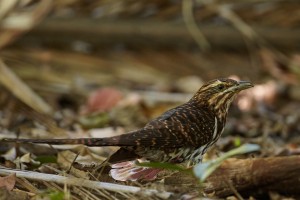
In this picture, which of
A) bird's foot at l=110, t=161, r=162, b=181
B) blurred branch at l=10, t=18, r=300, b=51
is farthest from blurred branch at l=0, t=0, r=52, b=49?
bird's foot at l=110, t=161, r=162, b=181

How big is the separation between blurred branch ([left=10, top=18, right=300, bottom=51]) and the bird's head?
4.87 metres

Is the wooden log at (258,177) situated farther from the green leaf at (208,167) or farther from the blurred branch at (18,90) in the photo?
the blurred branch at (18,90)

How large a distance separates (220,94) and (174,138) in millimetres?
796

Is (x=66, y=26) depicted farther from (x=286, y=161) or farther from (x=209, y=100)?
(x=286, y=161)

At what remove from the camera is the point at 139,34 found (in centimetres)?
1050

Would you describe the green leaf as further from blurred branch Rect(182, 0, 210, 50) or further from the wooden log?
blurred branch Rect(182, 0, 210, 50)

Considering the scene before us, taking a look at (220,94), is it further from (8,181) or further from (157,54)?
(157,54)

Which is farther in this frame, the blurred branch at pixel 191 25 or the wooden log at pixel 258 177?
the blurred branch at pixel 191 25

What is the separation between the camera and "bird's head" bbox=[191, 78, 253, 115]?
5578 mm

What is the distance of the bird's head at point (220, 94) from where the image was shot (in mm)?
5578

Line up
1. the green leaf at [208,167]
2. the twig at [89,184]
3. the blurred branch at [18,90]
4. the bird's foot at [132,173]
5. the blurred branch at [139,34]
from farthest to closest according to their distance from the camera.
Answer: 1. the blurred branch at [139,34]
2. the blurred branch at [18,90]
3. the bird's foot at [132,173]
4. the twig at [89,184]
5. the green leaf at [208,167]

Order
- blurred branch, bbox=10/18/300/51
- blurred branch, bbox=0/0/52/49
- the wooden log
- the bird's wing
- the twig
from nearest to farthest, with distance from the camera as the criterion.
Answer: the twig < the wooden log < the bird's wing < blurred branch, bbox=0/0/52/49 < blurred branch, bbox=10/18/300/51

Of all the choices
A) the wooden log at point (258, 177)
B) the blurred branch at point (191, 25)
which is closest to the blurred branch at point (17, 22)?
the blurred branch at point (191, 25)

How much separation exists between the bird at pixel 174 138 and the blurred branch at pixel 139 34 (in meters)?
4.87
